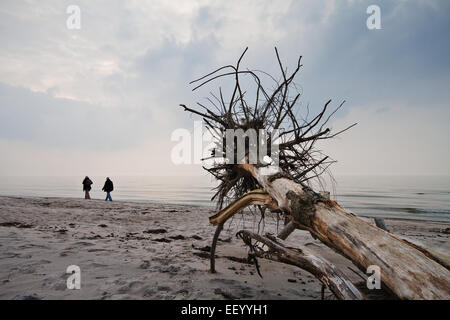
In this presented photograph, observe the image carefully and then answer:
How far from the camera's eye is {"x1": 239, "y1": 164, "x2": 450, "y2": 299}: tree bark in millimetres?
1055

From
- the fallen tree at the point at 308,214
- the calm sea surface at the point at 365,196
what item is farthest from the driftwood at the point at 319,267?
the calm sea surface at the point at 365,196

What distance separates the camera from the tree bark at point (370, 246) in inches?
41.6

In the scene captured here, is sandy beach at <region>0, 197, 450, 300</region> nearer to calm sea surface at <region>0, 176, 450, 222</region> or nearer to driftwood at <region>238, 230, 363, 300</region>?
driftwood at <region>238, 230, 363, 300</region>

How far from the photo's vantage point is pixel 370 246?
4.23 feet

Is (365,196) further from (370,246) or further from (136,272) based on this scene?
(370,246)

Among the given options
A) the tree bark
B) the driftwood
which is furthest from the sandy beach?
the tree bark

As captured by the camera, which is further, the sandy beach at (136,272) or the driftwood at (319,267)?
the sandy beach at (136,272)

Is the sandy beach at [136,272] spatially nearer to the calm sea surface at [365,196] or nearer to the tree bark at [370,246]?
the tree bark at [370,246]

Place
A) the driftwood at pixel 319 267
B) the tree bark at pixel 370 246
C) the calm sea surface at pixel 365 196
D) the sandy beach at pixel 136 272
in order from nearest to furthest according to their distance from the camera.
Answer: the tree bark at pixel 370 246 < the driftwood at pixel 319 267 < the sandy beach at pixel 136 272 < the calm sea surface at pixel 365 196

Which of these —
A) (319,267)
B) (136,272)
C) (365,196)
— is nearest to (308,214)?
(319,267)

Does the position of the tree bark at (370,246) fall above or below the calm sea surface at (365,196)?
above

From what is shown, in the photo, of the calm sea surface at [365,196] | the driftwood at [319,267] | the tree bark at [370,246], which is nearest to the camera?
the tree bark at [370,246]
